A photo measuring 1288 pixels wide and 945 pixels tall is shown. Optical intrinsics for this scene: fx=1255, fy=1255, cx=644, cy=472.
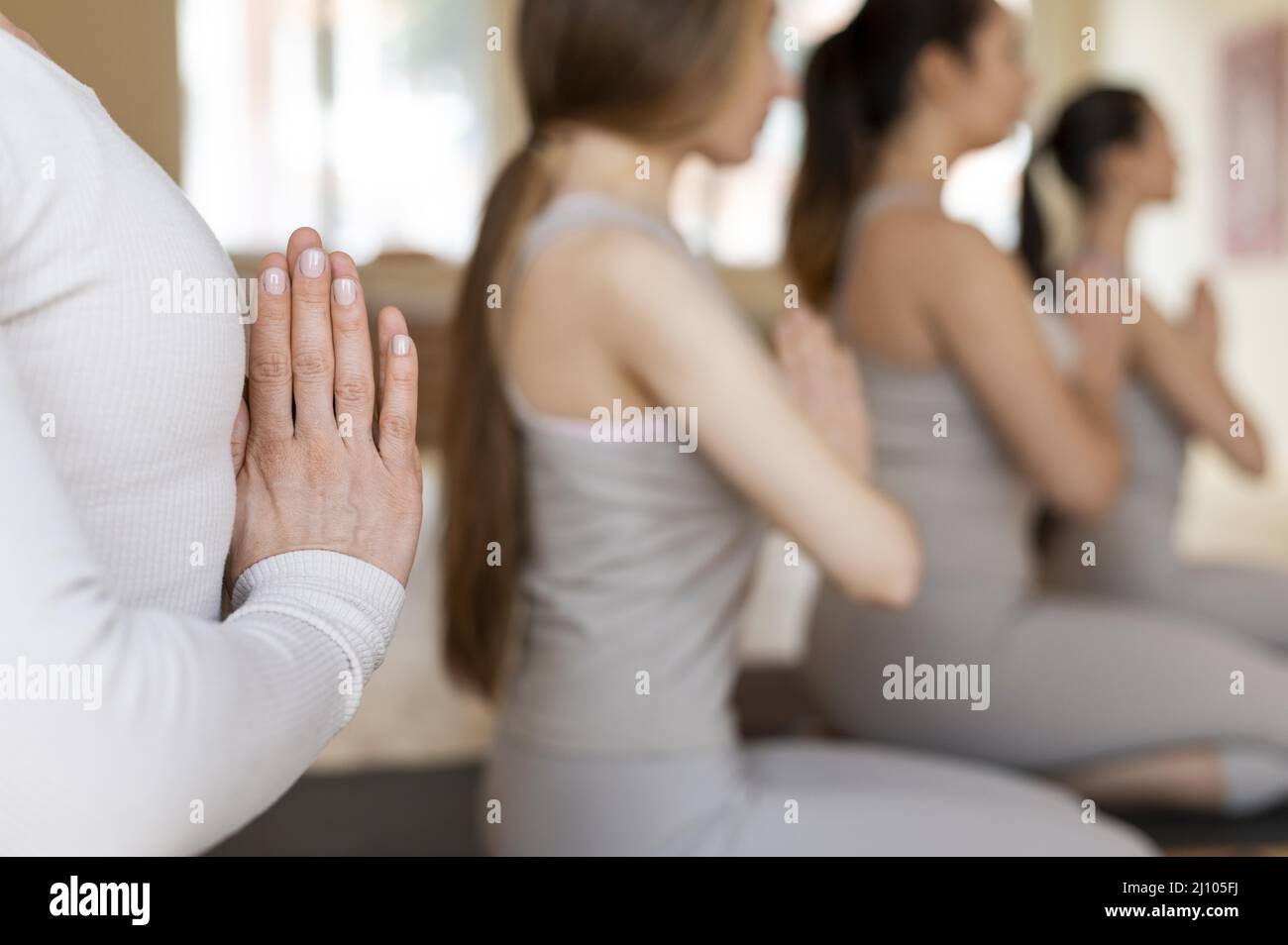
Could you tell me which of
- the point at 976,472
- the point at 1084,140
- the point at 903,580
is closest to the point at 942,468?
the point at 976,472

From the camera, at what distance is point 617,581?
3.60 feet

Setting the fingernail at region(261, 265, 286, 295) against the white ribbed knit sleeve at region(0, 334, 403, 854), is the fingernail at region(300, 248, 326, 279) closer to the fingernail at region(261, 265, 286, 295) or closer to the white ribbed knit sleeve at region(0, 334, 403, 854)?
the fingernail at region(261, 265, 286, 295)

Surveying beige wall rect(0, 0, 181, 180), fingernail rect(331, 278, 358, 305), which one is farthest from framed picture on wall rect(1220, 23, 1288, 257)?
fingernail rect(331, 278, 358, 305)

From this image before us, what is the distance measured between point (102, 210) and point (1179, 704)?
1462mm

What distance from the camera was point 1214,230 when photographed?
703 centimetres

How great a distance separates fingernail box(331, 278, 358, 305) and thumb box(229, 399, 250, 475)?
7cm

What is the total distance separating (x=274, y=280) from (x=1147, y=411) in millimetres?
1854

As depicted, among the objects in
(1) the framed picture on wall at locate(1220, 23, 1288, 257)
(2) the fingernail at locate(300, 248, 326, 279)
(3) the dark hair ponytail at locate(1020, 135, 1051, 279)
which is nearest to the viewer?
(2) the fingernail at locate(300, 248, 326, 279)

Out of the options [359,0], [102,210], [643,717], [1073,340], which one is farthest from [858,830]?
[359,0]

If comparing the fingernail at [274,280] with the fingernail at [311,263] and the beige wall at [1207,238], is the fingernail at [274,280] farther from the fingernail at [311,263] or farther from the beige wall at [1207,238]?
the beige wall at [1207,238]

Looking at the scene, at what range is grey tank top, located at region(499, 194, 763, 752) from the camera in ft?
3.58

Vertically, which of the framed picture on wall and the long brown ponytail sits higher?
the framed picture on wall

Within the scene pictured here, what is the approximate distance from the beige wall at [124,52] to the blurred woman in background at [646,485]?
314mm

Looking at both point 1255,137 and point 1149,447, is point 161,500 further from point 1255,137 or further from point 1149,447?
point 1255,137
